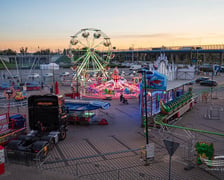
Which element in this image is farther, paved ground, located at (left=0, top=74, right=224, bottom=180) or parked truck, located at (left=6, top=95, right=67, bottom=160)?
parked truck, located at (left=6, top=95, right=67, bottom=160)

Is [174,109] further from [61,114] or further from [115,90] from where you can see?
[115,90]

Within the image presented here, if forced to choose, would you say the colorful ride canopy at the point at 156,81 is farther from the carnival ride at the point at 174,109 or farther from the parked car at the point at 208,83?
the parked car at the point at 208,83

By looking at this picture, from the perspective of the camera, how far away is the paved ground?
9492 mm

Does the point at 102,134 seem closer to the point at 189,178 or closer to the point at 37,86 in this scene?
the point at 189,178

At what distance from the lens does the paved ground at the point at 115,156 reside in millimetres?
9492

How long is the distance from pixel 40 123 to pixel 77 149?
2.89 m

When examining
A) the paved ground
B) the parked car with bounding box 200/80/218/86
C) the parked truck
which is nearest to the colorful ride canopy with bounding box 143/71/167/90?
the paved ground

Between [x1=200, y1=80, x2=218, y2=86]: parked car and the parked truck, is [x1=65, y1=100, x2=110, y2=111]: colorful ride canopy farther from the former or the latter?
[x1=200, y1=80, x2=218, y2=86]: parked car

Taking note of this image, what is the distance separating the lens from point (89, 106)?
56.4ft

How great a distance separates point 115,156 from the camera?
11.5m

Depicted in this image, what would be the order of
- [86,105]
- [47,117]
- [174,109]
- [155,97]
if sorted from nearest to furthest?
[47,117] → [86,105] → [155,97] → [174,109]

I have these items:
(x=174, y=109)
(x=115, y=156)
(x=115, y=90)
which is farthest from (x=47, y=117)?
(x=115, y=90)

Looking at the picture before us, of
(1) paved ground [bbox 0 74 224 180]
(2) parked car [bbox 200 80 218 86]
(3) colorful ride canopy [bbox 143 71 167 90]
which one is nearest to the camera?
(1) paved ground [bbox 0 74 224 180]

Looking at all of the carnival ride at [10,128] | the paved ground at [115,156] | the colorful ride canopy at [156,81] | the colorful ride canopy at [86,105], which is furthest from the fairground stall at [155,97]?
the carnival ride at [10,128]
